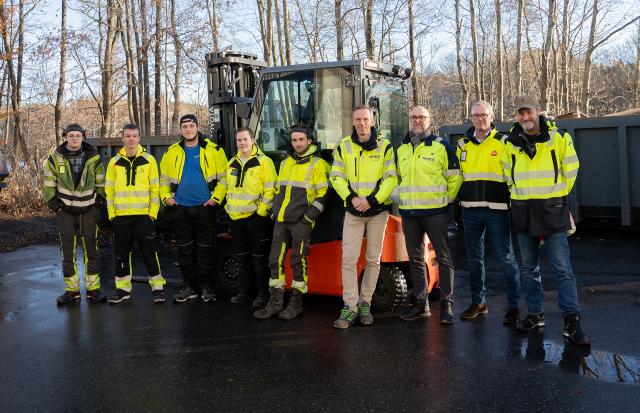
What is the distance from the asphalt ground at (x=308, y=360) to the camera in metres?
3.69

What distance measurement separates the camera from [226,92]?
23.1ft

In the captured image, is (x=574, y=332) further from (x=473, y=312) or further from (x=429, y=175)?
(x=429, y=175)

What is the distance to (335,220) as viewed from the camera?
571 cm

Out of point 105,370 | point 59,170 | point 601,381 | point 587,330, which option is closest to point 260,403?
point 105,370

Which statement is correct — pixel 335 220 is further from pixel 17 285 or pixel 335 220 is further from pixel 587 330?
pixel 17 285

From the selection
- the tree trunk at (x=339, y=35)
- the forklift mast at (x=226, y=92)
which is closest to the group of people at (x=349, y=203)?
the forklift mast at (x=226, y=92)

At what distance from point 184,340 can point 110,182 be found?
7.13ft

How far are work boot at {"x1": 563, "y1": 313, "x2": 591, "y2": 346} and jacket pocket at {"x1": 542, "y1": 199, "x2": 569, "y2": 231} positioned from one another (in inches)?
27.9

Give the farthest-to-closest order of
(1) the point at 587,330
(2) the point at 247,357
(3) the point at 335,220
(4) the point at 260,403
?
(3) the point at 335,220 → (1) the point at 587,330 → (2) the point at 247,357 → (4) the point at 260,403

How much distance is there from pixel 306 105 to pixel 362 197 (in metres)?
1.48

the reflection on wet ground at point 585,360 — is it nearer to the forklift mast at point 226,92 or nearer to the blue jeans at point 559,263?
the blue jeans at point 559,263

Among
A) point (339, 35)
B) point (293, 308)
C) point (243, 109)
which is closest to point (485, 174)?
point (293, 308)

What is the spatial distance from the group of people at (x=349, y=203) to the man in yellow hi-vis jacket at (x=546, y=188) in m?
0.01

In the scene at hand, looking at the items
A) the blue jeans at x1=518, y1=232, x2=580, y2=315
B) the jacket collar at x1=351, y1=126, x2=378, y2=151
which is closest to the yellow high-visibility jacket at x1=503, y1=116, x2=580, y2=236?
the blue jeans at x1=518, y1=232, x2=580, y2=315
